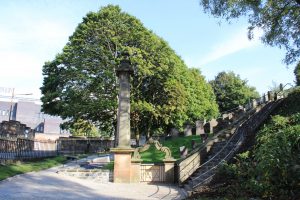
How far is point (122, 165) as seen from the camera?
19.7m

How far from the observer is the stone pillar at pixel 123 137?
19578 mm

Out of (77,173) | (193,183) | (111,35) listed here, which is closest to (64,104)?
(111,35)

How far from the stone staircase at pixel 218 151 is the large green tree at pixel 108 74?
12210 mm

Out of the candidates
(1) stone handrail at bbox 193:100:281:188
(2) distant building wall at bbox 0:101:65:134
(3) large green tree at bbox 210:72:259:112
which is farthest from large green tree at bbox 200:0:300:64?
(2) distant building wall at bbox 0:101:65:134

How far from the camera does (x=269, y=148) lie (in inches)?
390

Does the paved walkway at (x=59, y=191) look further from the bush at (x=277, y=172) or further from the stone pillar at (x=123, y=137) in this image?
the bush at (x=277, y=172)

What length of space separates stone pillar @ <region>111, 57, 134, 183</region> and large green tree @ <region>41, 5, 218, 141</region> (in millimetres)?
12191

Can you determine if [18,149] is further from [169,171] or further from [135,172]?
[169,171]

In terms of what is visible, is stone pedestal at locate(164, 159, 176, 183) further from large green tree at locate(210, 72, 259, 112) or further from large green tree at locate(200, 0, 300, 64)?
large green tree at locate(210, 72, 259, 112)

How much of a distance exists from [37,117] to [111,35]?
88.1m

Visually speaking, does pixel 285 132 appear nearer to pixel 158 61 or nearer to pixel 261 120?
pixel 261 120

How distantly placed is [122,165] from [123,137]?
149cm

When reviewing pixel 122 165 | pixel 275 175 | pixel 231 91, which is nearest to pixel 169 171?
pixel 122 165

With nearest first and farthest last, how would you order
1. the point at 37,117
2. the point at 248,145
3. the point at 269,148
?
1. the point at 269,148
2. the point at 248,145
3. the point at 37,117
